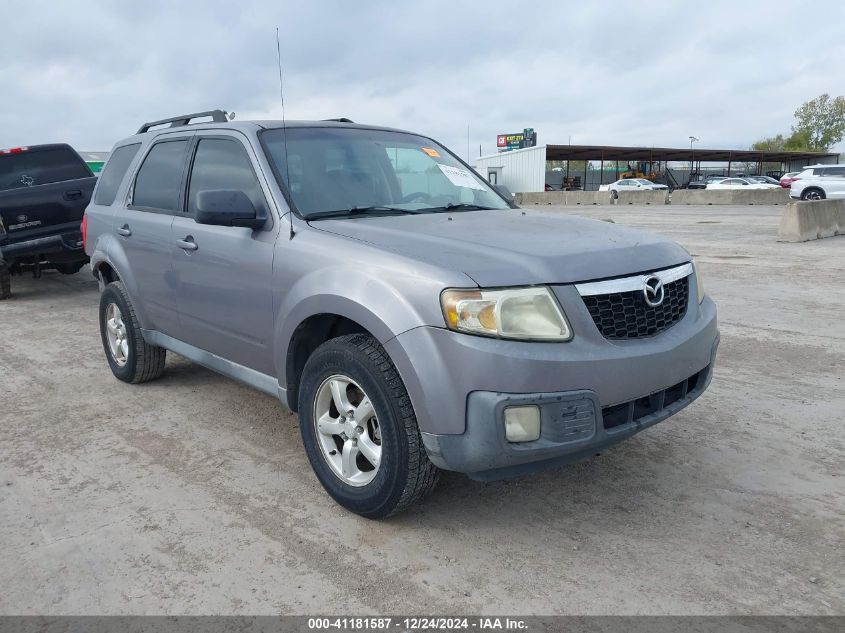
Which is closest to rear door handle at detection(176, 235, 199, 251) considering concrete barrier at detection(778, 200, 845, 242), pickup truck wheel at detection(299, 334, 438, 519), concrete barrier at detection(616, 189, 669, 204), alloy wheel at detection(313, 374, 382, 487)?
pickup truck wheel at detection(299, 334, 438, 519)

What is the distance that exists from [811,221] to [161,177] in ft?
43.9

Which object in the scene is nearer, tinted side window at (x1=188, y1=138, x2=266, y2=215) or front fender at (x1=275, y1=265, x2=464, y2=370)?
front fender at (x1=275, y1=265, x2=464, y2=370)

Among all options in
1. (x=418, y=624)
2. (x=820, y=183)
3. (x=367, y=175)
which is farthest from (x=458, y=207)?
(x=820, y=183)

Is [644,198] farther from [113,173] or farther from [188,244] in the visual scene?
[188,244]

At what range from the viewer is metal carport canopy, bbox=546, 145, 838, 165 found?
57237 millimetres

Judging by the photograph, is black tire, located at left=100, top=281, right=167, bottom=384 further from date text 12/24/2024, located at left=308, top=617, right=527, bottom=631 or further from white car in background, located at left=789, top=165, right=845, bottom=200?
white car in background, located at left=789, top=165, right=845, bottom=200

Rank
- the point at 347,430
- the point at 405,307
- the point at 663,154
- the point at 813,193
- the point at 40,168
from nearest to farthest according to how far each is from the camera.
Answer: the point at 405,307
the point at 347,430
the point at 40,168
the point at 813,193
the point at 663,154

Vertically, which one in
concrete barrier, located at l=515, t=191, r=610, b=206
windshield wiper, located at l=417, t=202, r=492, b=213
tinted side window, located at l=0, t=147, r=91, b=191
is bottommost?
concrete barrier, located at l=515, t=191, r=610, b=206

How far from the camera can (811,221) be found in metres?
13.8

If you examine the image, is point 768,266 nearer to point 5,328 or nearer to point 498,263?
point 498,263

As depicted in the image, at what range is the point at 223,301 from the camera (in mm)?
3738

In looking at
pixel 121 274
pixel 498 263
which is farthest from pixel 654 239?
pixel 121 274

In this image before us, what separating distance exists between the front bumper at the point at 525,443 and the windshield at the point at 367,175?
4.73 ft

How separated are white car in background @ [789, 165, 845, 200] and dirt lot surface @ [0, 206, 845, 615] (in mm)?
24782
